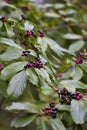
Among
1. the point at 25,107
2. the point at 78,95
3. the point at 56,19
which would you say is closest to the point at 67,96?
the point at 78,95

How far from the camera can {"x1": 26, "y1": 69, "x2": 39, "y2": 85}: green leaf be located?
108 centimetres

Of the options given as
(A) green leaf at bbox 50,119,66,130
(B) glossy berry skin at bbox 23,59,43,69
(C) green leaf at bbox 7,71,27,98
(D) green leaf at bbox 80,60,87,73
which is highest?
(B) glossy berry skin at bbox 23,59,43,69

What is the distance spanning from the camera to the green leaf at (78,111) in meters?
1.03

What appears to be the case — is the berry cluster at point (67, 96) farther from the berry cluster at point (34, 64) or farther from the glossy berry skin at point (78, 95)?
the berry cluster at point (34, 64)

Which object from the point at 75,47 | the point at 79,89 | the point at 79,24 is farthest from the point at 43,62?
the point at 79,24

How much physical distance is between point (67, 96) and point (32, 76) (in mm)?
132

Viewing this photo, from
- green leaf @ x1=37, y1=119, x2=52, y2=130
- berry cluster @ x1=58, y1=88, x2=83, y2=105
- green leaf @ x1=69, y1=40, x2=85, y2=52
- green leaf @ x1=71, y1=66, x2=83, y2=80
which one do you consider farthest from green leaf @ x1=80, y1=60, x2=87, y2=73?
green leaf @ x1=69, y1=40, x2=85, y2=52

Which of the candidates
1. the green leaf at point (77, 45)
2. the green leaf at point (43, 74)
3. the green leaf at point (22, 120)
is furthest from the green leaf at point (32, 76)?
the green leaf at point (77, 45)

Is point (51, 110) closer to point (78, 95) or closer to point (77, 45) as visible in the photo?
point (78, 95)

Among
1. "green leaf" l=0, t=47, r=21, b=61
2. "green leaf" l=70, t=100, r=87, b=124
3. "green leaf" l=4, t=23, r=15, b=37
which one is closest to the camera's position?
"green leaf" l=70, t=100, r=87, b=124

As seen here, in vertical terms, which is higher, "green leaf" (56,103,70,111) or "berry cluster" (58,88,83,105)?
"berry cluster" (58,88,83,105)

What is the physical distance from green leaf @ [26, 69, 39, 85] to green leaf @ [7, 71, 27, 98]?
0.06 ft

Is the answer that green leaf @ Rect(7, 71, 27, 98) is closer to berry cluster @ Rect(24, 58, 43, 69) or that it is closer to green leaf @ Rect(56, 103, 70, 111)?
berry cluster @ Rect(24, 58, 43, 69)

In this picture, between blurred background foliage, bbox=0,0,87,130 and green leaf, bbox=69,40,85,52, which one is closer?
green leaf, bbox=69,40,85,52
